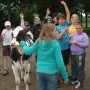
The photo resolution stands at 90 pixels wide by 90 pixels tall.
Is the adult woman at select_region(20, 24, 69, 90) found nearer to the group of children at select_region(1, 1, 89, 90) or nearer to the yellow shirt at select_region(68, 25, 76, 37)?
the group of children at select_region(1, 1, 89, 90)

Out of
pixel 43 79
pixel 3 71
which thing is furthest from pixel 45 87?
pixel 3 71

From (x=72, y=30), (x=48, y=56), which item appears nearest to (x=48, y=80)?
(x=48, y=56)

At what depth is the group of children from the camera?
16.3ft

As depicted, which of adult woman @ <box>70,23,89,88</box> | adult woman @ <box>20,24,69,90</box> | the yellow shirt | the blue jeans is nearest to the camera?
adult woman @ <box>20,24,69,90</box>

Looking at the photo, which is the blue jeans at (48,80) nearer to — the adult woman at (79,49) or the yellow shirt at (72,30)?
the adult woman at (79,49)

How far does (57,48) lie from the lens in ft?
16.2

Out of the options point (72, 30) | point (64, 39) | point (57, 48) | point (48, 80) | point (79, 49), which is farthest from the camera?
point (72, 30)

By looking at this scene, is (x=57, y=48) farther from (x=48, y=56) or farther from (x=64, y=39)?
(x=64, y=39)

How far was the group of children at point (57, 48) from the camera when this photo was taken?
4953mm

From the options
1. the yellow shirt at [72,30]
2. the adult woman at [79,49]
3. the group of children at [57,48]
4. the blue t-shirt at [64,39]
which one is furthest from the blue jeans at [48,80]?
the yellow shirt at [72,30]

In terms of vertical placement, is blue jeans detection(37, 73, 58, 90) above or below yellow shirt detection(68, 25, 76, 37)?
below

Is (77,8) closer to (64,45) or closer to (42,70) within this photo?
(64,45)

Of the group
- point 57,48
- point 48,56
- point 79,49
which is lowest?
point 79,49

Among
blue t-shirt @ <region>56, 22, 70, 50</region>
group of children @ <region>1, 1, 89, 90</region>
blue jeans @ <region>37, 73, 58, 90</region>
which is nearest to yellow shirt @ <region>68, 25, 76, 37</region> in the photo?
group of children @ <region>1, 1, 89, 90</region>
